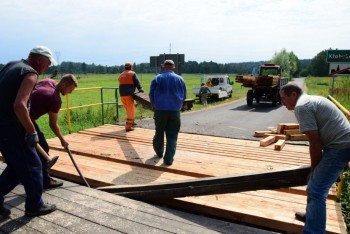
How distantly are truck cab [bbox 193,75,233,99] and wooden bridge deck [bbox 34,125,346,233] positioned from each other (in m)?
16.4

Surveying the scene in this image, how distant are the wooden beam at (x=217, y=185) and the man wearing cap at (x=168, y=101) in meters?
1.39

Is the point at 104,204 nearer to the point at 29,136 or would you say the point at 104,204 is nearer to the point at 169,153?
the point at 29,136

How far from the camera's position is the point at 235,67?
504ft

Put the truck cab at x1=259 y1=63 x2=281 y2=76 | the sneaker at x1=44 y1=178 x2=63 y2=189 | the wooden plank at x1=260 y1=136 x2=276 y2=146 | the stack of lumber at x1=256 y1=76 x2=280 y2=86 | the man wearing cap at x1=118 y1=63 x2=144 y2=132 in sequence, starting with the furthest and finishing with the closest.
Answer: the truck cab at x1=259 y1=63 x2=281 y2=76, the stack of lumber at x1=256 y1=76 x2=280 y2=86, the man wearing cap at x1=118 y1=63 x2=144 y2=132, the wooden plank at x1=260 y1=136 x2=276 y2=146, the sneaker at x1=44 y1=178 x2=63 y2=189

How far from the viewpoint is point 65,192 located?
425 centimetres

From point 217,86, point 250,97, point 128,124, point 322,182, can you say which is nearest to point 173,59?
point 128,124

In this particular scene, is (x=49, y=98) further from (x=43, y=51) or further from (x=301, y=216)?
(x=301, y=216)

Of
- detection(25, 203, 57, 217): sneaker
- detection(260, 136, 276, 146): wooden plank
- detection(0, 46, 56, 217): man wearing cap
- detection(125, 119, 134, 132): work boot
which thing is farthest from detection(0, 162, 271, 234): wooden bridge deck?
detection(125, 119, 134, 132): work boot

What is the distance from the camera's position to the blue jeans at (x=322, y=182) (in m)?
3.07

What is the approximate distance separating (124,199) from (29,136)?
149 centimetres

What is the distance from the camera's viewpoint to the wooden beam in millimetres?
3482

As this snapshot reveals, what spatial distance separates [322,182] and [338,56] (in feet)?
24.8

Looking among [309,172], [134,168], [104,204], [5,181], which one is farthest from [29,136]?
[309,172]

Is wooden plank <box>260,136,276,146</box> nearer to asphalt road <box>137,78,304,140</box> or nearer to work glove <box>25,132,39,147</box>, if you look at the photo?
asphalt road <box>137,78,304,140</box>
